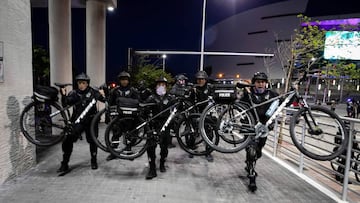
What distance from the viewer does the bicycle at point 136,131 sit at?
3.56m

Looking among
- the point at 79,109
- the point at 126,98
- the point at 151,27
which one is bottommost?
the point at 79,109

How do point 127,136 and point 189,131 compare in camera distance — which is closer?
point 127,136

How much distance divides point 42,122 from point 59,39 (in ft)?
15.0

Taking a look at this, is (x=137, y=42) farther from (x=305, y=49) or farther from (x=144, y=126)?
(x=144, y=126)

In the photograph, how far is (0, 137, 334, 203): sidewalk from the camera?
310 cm

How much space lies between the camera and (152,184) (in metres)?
3.53

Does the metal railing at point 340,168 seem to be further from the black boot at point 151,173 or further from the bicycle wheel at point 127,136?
the bicycle wheel at point 127,136

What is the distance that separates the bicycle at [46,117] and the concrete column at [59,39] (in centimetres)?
409

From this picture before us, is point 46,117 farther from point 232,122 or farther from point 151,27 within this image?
point 151,27

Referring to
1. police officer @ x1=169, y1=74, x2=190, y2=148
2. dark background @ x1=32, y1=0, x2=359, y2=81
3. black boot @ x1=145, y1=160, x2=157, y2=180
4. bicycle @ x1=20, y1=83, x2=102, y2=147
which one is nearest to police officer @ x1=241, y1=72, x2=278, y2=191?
police officer @ x1=169, y1=74, x2=190, y2=148

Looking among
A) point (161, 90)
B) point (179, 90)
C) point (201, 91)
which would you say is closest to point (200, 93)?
point (201, 91)

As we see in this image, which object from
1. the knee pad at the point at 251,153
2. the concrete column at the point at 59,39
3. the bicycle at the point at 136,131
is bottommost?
the knee pad at the point at 251,153

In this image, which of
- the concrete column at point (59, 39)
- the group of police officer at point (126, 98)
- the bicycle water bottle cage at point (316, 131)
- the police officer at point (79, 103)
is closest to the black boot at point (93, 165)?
the group of police officer at point (126, 98)

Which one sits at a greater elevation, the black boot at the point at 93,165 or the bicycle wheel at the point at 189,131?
the bicycle wheel at the point at 189,131
